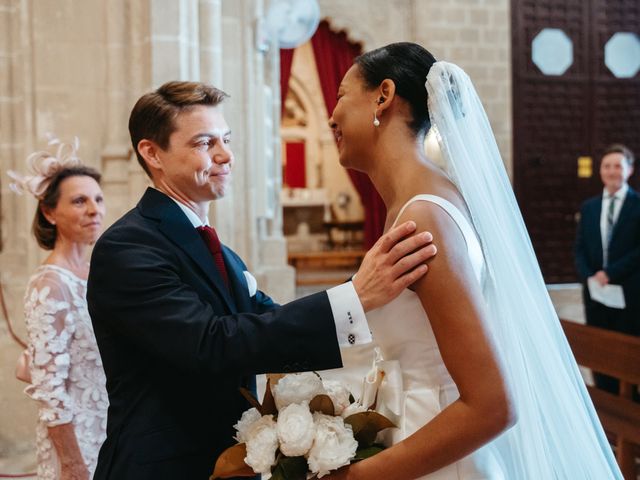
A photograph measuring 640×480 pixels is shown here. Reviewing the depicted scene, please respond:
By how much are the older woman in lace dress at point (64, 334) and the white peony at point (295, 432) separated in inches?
51.3

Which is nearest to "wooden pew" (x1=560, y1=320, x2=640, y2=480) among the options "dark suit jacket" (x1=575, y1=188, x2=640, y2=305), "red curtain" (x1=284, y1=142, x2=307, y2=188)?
"dark suit jacket" (x1=575, y1=188, x2=640, y2=305)

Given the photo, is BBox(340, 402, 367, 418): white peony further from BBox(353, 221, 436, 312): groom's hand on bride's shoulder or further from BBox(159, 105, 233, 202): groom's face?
BBox(159, 105, 233, 202): groom's face

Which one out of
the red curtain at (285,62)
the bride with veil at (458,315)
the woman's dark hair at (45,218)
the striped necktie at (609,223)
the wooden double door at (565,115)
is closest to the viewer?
the bride with veil at (458,315)

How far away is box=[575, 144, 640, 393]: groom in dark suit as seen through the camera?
518 centimetres

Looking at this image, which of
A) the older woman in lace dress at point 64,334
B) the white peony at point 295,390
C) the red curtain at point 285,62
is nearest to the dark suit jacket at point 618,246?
the older woman in lace dress at point 64,334

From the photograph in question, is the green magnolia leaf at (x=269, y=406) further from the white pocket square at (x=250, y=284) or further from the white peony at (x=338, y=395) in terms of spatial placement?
the white pocket square at (x=250, y=284)

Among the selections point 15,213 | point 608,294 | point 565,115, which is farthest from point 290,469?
point 565,115

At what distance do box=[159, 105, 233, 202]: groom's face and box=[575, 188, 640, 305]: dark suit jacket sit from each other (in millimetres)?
4261

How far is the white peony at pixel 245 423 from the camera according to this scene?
4.76ft

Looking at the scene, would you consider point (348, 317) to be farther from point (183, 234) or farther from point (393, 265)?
point (183, 234)

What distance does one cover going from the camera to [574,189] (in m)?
10.5

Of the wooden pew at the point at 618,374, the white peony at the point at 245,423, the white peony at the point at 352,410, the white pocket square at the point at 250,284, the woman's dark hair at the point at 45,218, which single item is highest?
the woman's dark hair at the point at 45,218

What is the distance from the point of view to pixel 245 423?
1.47m

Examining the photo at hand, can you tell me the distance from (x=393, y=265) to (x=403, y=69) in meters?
0.47
